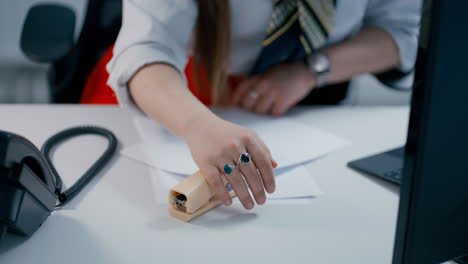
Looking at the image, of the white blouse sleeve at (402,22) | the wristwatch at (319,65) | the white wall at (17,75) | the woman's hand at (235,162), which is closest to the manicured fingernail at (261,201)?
the woman's hand at (235,162)

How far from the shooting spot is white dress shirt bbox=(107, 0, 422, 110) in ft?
2.27

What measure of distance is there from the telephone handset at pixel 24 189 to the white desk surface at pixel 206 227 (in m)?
0.02

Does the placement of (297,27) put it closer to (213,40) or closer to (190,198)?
(213,40)

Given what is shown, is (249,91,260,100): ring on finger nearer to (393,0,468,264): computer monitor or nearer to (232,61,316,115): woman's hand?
(232,61,316,115): woman's hand

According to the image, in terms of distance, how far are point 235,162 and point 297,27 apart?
1.39 ft

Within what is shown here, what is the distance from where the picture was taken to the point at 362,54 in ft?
3.01

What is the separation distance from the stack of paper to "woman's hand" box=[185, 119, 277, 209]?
0.15 ft

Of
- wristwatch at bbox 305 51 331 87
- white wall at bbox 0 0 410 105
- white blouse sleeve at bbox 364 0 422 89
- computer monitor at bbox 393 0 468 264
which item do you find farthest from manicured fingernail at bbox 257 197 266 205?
white wall at bbox 0 0 410 105

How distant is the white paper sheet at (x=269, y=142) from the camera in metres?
0.61

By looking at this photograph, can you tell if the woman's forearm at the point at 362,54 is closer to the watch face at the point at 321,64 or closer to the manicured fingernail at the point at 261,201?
the watch face at the point at 321,64

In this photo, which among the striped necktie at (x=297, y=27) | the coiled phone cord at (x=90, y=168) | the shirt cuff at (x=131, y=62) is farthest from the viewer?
the striped necktie at (x=297, y=27)

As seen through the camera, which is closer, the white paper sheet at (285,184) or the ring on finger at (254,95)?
the white paper sheet at (285,184)

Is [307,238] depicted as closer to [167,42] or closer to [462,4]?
[462,4]

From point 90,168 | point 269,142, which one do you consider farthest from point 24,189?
point 269,142
